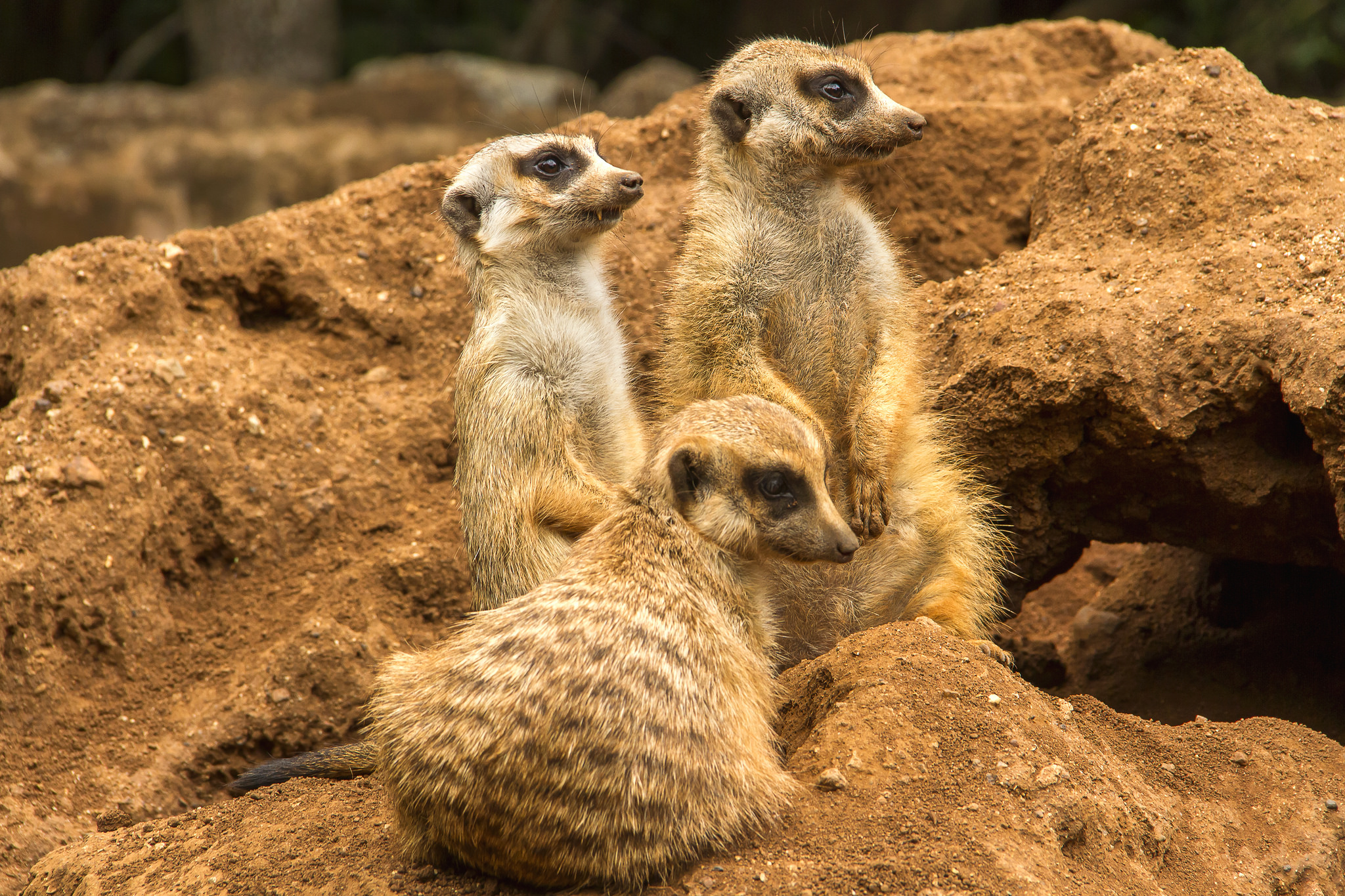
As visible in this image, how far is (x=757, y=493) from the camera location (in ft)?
9.79

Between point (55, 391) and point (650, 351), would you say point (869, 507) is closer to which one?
point (650, 351)

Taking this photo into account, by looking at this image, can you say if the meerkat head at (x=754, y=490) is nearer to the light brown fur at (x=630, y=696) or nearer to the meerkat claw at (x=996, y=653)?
the light brown fur at (x=630, y=696)

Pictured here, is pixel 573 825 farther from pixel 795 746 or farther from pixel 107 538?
pixel 107 538

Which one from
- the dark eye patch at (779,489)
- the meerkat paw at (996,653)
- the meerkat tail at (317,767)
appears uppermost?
the dark eye patch at (779,489)

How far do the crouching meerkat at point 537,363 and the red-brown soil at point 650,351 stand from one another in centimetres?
73

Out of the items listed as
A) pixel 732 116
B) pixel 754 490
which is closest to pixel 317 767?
pixel 754 490

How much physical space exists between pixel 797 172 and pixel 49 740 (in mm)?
2968

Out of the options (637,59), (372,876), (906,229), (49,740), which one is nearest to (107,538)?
(49,740)

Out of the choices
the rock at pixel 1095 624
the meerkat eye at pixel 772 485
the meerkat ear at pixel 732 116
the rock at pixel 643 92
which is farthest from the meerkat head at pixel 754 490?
the rock at pixel 643 92

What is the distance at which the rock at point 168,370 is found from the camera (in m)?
4.20

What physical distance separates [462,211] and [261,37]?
8.01 m

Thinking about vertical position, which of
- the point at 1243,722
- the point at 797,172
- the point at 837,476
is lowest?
the point at 1243,722

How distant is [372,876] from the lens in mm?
2713

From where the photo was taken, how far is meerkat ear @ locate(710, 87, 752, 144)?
3893 millimetres
